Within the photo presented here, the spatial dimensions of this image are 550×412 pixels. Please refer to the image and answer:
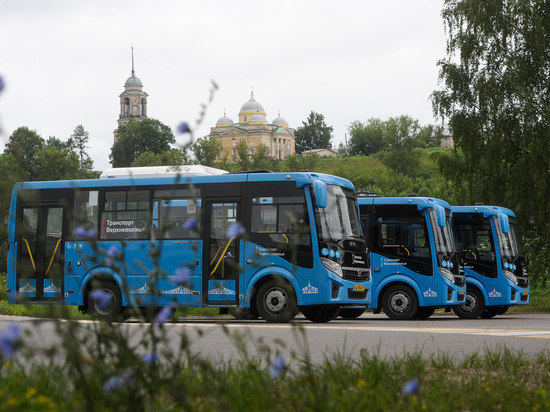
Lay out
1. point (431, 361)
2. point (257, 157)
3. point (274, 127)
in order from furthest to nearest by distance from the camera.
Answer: point (274, 127) < point (257, 157) < point (431, 361)

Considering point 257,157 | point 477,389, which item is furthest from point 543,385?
point 257,157

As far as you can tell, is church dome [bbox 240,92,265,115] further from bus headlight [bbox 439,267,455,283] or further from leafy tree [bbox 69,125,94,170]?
bus headlight [bbox 439,267,455,283]

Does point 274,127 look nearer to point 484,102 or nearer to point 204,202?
point 484,102

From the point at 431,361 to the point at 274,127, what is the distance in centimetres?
15247

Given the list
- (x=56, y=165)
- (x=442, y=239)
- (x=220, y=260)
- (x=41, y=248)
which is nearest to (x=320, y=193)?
(x=220, y=260)

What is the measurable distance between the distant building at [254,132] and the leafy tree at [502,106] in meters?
119

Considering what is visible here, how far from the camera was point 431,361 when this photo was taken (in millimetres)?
7113

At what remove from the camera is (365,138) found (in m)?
148

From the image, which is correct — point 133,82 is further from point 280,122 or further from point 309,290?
point 309,290

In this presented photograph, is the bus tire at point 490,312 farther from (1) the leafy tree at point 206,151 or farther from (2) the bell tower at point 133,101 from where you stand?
(2) the bell tower at point 133,101

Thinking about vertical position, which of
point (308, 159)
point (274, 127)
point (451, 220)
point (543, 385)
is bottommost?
point (543, 385)

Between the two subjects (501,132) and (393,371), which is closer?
(393,371)

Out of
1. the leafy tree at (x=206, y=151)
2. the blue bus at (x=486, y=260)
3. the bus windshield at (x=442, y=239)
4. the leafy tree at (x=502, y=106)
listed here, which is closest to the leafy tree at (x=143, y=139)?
the leafy tree at (x=206, y=151)

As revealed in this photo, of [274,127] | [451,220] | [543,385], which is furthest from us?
[274,127]
